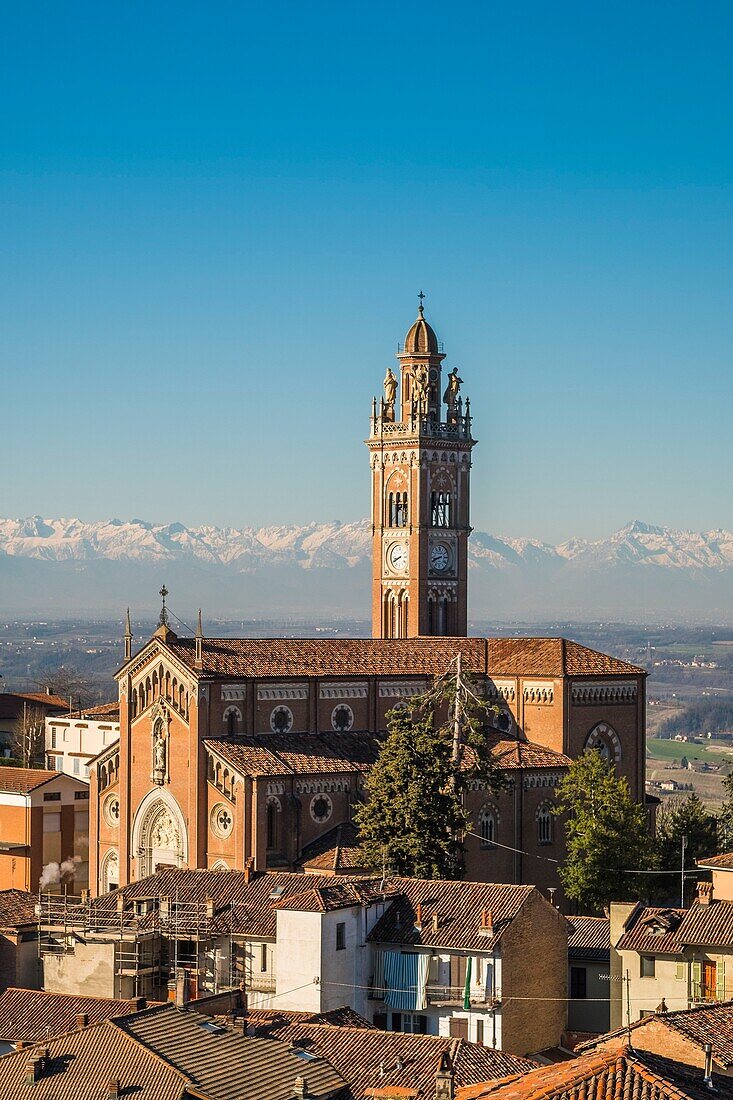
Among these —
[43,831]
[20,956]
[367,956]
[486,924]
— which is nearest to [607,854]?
[486,924]

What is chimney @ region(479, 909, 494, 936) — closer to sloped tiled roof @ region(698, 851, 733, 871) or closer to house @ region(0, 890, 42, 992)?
sloped tiled roof @ region(698, 851, 733, 871)

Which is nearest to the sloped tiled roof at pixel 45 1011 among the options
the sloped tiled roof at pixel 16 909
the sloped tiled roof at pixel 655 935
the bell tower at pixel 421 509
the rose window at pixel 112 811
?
the sloped tiled roof at pixel 16 909

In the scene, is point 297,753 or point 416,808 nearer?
point 416,808

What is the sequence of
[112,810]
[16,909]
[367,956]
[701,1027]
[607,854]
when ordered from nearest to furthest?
1. [701,1027]
2. [367,956]
3. [16,909]
4. [607,854]
5. [112,810]

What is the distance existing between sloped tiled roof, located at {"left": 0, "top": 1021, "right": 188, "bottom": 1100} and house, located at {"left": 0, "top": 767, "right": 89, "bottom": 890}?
119 ft

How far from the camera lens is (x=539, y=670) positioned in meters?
72.2

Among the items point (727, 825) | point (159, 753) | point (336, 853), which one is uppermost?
point (159, 753)

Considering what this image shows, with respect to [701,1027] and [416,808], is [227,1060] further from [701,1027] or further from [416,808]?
[416,808]

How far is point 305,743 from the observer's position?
220 feet

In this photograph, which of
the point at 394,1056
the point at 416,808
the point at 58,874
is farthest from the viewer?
the point at 58,874

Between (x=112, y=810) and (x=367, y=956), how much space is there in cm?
2126

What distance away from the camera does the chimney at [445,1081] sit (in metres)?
32.1

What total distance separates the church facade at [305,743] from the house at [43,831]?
3758 millimetres

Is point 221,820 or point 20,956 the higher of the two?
point 221,820
